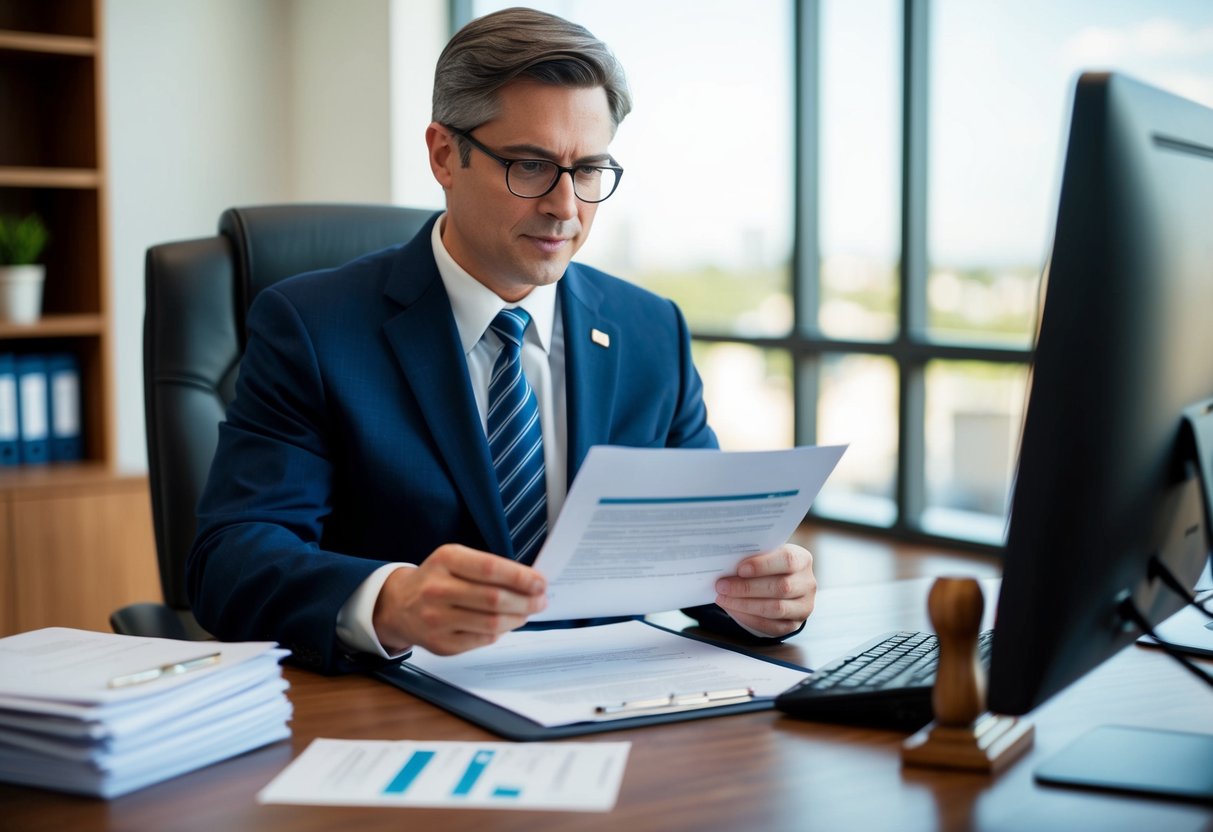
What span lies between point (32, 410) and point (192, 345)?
77.3 inches

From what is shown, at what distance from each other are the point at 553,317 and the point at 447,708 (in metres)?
0.78

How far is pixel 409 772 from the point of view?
0.99 m

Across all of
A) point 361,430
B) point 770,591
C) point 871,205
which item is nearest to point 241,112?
point 871,205

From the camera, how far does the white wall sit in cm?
472

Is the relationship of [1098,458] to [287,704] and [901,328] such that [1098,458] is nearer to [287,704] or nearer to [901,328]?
[287,704]

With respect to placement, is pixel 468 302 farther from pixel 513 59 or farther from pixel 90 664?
pixel 90 664

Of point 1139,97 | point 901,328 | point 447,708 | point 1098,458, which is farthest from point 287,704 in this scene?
point 901,328

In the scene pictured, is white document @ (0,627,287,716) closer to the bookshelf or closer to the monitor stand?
the monitor stand

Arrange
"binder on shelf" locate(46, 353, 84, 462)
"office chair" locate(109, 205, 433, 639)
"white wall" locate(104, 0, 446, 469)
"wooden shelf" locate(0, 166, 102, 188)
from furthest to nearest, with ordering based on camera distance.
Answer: "white wall" locate(104, 0, 446, 469) < "binder on shelf" locate(46, 353, 84, 462) < "wooden shelf" locate(0, 166, 102, 188) < "office chair" locate(109, 205, 433, 639)

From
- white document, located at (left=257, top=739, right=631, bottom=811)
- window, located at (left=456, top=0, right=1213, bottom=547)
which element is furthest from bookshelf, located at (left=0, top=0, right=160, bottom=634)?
white document, located at (left=257, top=739, right=631, bottom=811)

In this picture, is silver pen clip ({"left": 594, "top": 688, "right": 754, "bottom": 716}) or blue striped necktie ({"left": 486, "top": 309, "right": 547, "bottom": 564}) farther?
blue striped necktie ({"left": 486, "top": 309, "right": 547, "bottom": 564})

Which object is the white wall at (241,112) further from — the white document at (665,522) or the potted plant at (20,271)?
the white document at (665,522)

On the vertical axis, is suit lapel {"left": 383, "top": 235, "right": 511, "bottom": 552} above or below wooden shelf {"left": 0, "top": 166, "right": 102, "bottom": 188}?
below

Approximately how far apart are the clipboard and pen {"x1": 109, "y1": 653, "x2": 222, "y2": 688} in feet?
0.66
